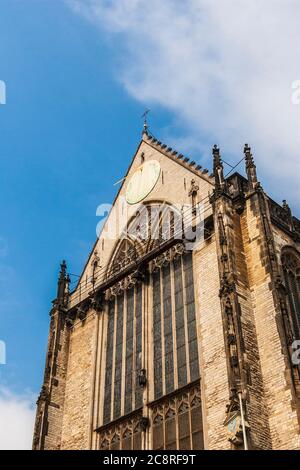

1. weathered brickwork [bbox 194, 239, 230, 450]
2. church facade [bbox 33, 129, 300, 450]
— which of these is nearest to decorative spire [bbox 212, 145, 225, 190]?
church facade [bbox 33, 129, 300, 450]

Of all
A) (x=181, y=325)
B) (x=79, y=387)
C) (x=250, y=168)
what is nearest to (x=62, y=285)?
(x=79, y=387)

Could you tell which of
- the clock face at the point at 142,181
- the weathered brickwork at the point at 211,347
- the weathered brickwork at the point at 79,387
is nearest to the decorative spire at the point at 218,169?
the weathered brickwork at the point at 211,347

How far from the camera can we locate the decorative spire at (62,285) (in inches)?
1062

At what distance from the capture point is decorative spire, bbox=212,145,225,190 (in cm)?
2214

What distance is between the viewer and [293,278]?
21.8 m

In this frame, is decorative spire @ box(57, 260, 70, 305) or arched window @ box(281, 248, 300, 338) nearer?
arched window @ box(281, 248, 300, 338)

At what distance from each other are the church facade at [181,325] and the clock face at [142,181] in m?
0.06

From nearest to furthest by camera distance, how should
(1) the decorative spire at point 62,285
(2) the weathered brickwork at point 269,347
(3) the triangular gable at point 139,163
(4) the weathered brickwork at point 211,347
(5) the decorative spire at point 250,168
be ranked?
(2) the weathered brickwork at point 269,347
(4) the weathered brickwork at point 211,347
(5) the decorative spire at point 250,168
(3) the triangular gable at point 139,163
(1) the decorative spire at point 62,285

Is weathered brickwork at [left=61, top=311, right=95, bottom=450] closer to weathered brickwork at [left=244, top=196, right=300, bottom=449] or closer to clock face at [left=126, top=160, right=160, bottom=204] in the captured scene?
clock face at [left=126, top=160, right=160, bottom=204]

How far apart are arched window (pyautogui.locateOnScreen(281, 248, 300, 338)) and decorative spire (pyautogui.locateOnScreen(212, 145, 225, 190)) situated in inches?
116

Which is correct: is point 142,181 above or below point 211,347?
above

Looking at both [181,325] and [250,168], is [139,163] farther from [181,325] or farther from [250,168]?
[181,325]

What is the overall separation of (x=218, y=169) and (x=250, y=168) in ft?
3.46

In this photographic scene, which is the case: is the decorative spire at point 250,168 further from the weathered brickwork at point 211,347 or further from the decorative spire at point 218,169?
the weathered brickwork at point 211,347
